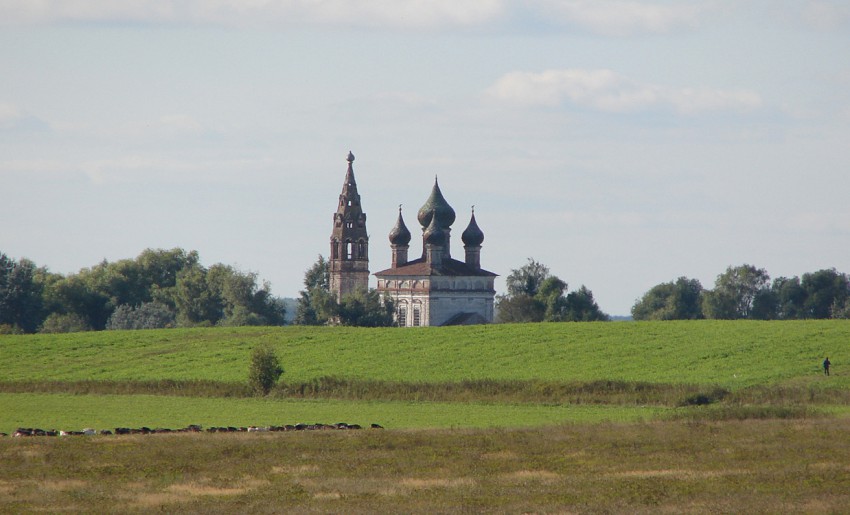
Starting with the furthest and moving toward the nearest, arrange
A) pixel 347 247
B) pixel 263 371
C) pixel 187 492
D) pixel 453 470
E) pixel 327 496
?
pixel 347 247, pixel 263 371, pixel 453 470, pixel 187 492, pixel 327 496

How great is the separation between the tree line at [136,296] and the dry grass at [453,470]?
102m

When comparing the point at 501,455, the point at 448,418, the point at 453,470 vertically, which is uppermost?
the point at 448,418

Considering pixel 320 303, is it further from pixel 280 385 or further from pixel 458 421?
pixel 458 421

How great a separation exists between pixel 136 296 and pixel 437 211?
34.4m

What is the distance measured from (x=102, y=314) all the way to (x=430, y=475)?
122901mm

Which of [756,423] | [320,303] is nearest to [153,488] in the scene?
[756,423]

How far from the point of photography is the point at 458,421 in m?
51.3

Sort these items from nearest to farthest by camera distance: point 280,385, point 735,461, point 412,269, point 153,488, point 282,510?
point 282,510 → point 153,488 → point 735,461 → point 280,385 → point 412,269

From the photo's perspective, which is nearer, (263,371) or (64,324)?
(263,371)

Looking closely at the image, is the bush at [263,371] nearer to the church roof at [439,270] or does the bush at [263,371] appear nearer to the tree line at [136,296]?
the tree line at [136,296]

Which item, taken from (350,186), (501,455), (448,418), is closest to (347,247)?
(350,186)

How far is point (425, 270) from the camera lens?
164375mm

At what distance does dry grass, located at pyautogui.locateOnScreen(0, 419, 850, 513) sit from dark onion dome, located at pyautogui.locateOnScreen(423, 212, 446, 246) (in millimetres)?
120915

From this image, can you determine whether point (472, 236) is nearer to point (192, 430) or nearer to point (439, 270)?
point (439, 270)
